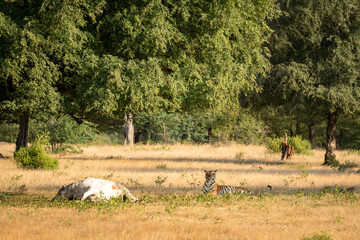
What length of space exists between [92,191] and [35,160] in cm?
1037

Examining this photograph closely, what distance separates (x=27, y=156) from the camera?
21266 millimetres

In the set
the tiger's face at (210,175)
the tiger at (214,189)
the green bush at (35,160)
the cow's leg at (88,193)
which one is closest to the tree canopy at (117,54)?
the tiger's face at (210,175)

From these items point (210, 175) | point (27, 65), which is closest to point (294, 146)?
point (210, 175)

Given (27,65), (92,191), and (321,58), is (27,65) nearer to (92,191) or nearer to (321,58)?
→ (92,191)

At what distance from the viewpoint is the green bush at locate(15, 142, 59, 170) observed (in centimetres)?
2125

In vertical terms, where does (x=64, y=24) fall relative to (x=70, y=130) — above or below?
above

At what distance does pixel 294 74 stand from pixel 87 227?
1841cm

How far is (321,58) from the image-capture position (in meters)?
26.3

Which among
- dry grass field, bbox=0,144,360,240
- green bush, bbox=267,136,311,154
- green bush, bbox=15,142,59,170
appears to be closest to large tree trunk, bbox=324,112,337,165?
green bush, bbox=267,136,311,154

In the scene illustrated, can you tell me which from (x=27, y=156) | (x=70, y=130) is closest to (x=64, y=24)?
(x=27, y=156)

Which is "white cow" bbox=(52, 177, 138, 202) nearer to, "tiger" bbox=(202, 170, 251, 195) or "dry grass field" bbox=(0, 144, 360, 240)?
Answer: "dry grass field" bbox=(0, 144, 360, 240)

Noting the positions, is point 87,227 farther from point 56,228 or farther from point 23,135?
point 23,135

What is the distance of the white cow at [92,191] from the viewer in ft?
38.7

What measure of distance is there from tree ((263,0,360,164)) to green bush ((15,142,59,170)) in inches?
470
